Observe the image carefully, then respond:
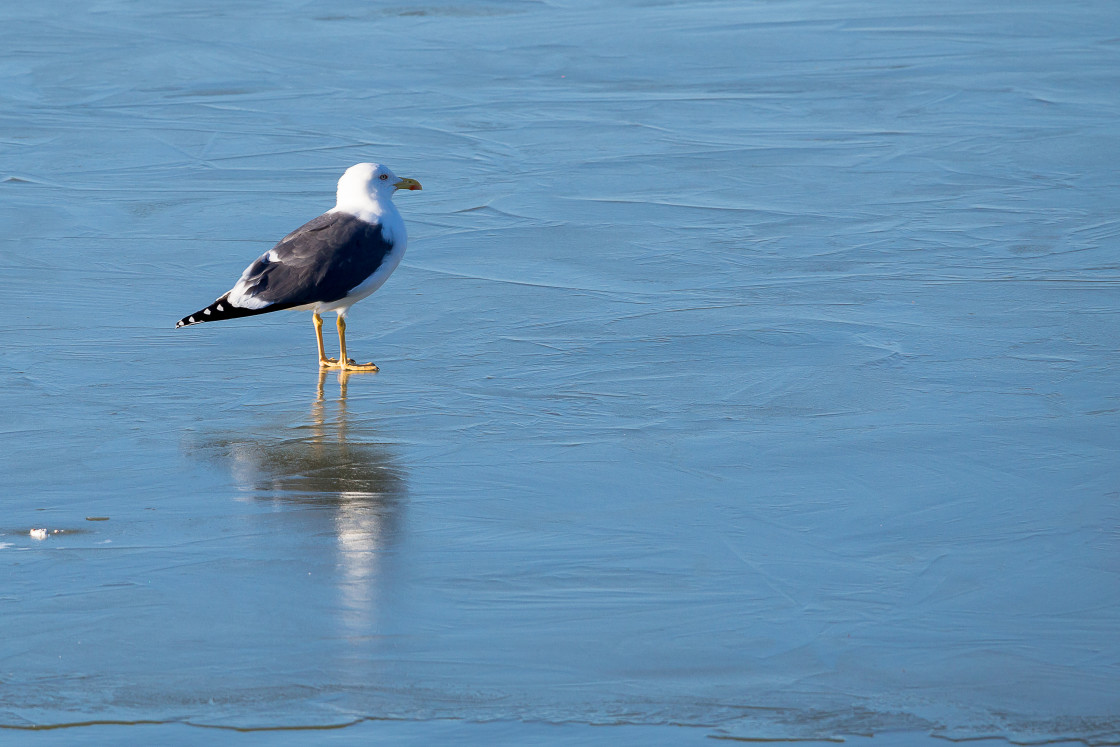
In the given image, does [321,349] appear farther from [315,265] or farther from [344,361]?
[315,265]

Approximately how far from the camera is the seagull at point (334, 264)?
647cm

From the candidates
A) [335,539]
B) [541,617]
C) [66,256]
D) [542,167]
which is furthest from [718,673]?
[542,167]

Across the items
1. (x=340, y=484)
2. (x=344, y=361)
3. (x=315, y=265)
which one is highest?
(x=315, y=265)

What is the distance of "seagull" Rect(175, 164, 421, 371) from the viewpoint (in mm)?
6469

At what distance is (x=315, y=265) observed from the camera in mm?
6574

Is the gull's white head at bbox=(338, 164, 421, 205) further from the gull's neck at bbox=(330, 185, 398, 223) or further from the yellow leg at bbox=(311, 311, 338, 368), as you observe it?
the yellow leg at bbox=(311, 311, 338, 368)

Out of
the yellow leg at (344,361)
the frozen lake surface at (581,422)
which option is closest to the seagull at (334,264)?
the yellow leg at (344,361)

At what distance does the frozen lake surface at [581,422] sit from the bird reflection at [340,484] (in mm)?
21

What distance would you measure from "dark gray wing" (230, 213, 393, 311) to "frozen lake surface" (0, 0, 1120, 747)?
32 cm

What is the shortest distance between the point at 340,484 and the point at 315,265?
1714mm

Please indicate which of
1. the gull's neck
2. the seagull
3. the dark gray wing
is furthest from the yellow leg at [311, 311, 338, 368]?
the gull's neck

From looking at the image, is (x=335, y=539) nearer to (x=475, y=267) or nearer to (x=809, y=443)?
(x=809, y=443)

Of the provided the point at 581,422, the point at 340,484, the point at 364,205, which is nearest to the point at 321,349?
the point at 364,205

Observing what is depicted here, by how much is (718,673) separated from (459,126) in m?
7.65
